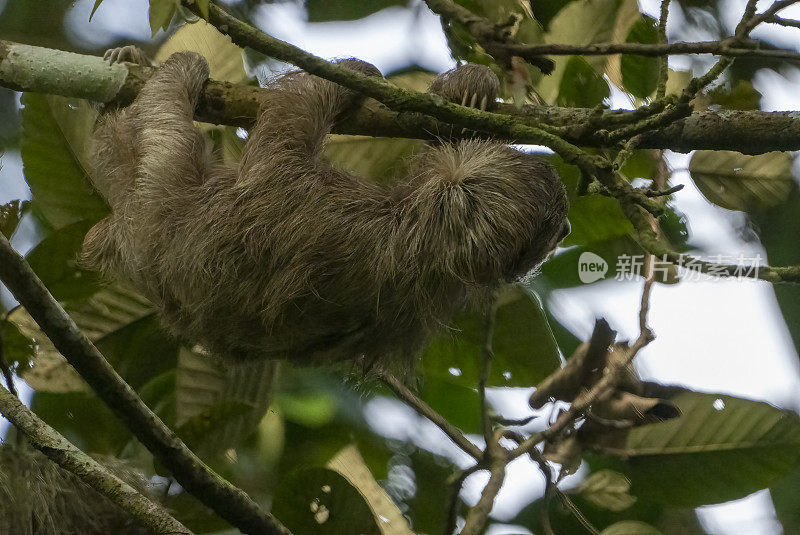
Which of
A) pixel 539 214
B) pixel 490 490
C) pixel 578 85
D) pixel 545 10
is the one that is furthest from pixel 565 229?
pixel 490 490

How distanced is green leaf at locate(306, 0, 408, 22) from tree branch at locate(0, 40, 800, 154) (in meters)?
1.34

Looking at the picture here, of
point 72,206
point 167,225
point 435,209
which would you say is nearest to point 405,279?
point 435,209

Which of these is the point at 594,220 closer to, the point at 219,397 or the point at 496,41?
the point at 496,41

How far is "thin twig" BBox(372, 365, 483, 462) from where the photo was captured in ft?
14.7

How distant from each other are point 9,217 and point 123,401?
1.67 meters

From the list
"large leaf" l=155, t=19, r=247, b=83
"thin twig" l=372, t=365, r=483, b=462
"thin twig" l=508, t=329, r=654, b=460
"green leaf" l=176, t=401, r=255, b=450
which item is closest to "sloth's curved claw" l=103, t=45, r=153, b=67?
"large leaf" l=155, t=19, r=247, b=83

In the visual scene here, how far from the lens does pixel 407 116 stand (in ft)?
14.6

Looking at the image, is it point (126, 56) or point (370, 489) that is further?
point (370, 489)

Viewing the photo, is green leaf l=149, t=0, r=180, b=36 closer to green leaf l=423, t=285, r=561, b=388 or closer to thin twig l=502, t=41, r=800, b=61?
thin twig l=502, t=41, r=800, b=61

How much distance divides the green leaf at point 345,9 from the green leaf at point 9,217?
92.3 inches

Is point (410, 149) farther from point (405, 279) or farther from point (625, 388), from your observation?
point (625, 388)

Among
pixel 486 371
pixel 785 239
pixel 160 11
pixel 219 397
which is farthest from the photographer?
pixel 785 239

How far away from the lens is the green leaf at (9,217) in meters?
4.61

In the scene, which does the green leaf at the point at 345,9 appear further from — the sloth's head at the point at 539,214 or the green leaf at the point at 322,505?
the green leaf at the point at 322,505
